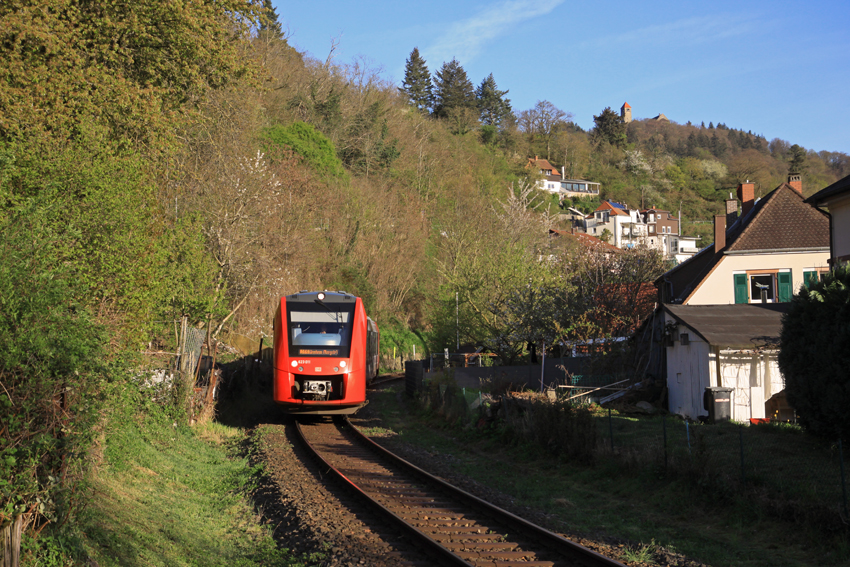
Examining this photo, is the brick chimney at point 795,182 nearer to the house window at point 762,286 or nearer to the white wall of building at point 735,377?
the house window at point 762,286

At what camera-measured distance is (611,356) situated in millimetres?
23062

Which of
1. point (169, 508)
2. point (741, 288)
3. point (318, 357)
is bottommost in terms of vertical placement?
point (169, 508)

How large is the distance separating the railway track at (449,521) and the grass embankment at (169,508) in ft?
5.06

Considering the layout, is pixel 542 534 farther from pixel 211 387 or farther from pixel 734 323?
pixel 734 323

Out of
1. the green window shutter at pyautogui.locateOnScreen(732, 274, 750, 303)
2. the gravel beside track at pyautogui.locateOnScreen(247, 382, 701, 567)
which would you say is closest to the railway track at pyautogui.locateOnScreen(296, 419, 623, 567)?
the gravel beside track at pyautogui.locateOnScreen(247, 382, 701, 567)

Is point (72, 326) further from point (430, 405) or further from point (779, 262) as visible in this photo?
point (779, 262)

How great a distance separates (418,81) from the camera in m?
92.8

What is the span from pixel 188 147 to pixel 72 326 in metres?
21.4

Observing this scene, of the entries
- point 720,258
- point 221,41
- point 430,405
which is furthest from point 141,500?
point 720,258

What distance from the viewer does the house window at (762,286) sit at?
29594 millimetres

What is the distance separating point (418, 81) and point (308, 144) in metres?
53.4

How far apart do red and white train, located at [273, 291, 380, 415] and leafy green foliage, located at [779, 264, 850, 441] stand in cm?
971

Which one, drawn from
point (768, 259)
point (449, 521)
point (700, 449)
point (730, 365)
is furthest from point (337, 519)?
point (768, 259)

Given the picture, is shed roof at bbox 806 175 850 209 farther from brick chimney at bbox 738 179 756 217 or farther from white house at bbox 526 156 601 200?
white house at bbox 526 156 601 200
